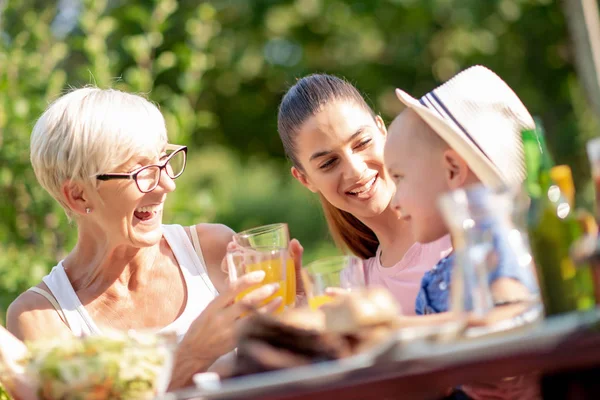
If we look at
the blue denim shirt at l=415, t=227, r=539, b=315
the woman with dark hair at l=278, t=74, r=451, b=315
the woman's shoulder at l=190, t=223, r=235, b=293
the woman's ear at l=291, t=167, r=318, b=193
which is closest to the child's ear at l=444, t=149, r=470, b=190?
the blue denim shirt at l=415, t=227, r=539, b=315

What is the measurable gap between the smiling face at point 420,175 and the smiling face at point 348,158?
69cm

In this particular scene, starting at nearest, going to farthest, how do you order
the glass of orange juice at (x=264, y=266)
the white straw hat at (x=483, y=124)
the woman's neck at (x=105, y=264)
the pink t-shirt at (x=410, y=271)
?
1. the white straw hat at (x=483, y=124)
2. the glass of orange juice at (x=264, y=266)
3. the pink t-shirt at (x=410, y=271)
4. the woman's neck at (x=105, y=264)

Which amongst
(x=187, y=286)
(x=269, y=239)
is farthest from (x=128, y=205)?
(x=269, y=239)

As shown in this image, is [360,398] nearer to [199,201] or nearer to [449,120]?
[449,120]

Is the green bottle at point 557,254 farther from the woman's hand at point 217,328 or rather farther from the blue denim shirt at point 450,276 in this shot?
the woman's hand at point 217,328

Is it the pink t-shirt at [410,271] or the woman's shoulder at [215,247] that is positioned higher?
the woman's shoulder at [215,247]

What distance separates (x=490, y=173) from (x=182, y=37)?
724 centimetres

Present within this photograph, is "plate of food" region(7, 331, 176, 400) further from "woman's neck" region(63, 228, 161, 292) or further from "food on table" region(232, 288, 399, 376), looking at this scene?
"woman's neck" region(63, 228, 161, 292)

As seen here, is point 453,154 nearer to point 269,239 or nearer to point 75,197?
point 269,239

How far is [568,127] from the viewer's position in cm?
1009

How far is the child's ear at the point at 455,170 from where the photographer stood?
190 centimetres

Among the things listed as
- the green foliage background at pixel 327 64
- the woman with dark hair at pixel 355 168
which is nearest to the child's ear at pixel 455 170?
the woman with dark hair at pixel 355 168

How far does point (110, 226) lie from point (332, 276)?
3.63 ft

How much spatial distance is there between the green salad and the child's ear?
2.54 feet
